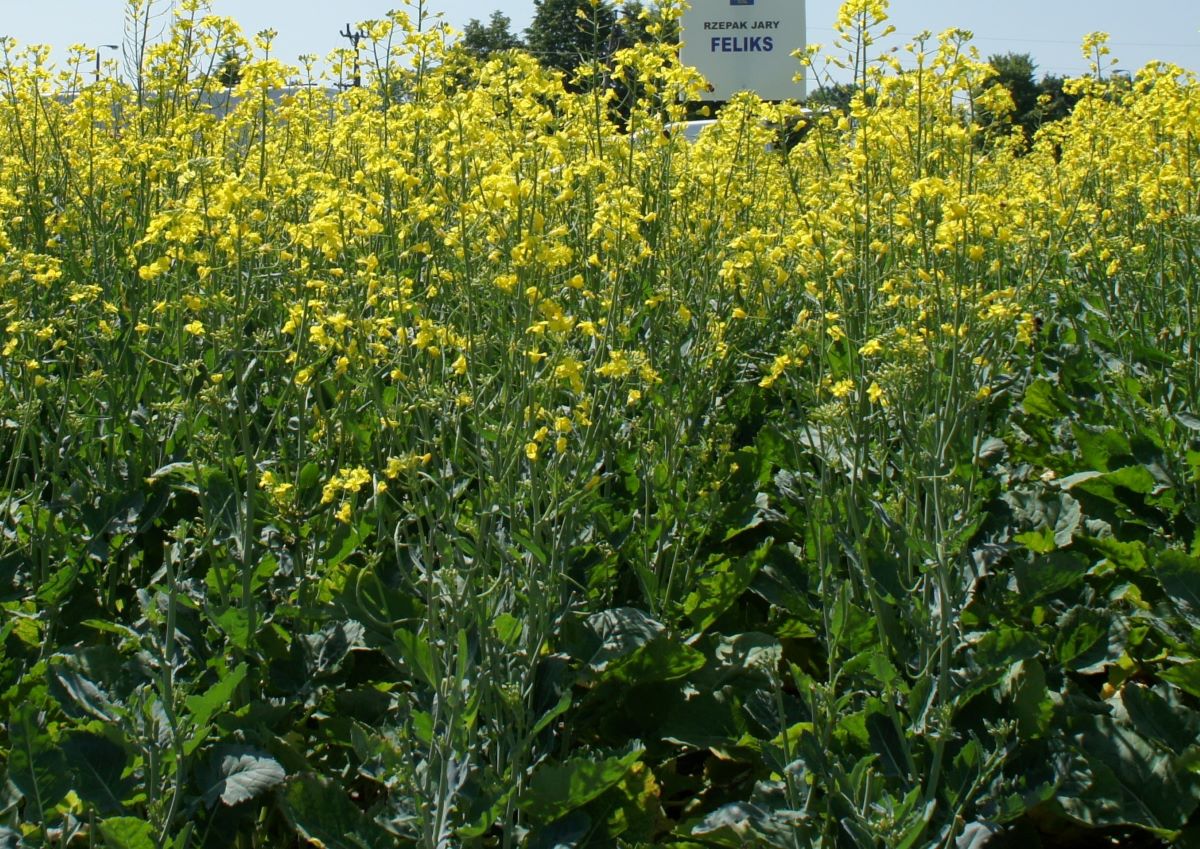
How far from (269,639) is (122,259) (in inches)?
87.4

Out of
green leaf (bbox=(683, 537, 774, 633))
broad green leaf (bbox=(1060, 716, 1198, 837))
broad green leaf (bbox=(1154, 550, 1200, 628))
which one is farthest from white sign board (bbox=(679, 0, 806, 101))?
broad green leaf (bbox=(1060, 716, 1198, 837))

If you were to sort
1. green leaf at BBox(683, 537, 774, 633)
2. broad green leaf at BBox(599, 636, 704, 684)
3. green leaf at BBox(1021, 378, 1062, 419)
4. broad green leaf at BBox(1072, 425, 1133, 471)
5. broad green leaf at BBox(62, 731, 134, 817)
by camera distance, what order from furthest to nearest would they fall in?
green leaf at BBox(1021, 378, 1062, 419) → broad green leaf at BBox(1072, 425, 1133, 471) → green leaf at BBox(683, 537, 774, 633) → broad green leaf at BBox(599, 636, 704, 684) → broad green leaf at BBox(62, 731, 134, 817)

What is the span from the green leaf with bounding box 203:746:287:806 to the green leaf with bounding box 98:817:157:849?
0.77ft

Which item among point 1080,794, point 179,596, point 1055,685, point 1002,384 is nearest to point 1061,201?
point 1002,384

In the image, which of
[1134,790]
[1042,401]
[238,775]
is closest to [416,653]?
[238,775]

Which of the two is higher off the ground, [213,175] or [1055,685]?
[213,175]

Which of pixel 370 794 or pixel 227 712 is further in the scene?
pixel 370 794

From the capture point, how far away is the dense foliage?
2.34 m

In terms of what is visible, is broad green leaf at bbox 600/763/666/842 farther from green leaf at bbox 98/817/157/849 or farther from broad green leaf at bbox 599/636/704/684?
green leaf at bbox 98/817/157/849

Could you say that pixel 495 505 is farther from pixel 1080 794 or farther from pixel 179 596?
pixel 1080 794

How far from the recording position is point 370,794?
273cm

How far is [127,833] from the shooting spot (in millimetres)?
2090

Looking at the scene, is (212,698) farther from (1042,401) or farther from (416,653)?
(1042,401)

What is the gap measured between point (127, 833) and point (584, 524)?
57.6 inches
